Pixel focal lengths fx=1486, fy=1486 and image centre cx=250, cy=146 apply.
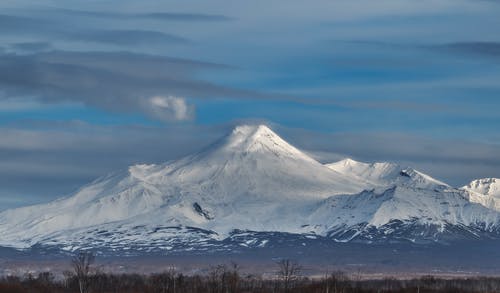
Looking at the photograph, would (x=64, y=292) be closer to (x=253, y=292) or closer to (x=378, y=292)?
(x=253, y=292)

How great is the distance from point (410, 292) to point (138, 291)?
35.0 m

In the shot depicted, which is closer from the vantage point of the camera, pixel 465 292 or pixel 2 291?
pixel 2 291

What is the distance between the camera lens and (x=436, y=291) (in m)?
197

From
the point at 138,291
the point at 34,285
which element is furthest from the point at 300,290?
the point at 34,285

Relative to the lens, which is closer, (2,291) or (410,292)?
(2,291)

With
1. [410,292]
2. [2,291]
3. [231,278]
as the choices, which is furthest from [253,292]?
[2,291]

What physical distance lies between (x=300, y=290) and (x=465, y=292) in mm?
28108

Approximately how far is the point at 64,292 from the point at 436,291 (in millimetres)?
50530

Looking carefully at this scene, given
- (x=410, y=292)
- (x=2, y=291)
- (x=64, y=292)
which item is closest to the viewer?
(x=2, y=291)

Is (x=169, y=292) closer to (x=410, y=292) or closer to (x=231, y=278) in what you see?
(x=231, y=278)

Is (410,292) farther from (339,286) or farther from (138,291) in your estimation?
(138,291)

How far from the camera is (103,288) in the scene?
655ft

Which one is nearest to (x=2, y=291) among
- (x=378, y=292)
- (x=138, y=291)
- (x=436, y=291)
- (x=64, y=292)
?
(x=64, y=292)

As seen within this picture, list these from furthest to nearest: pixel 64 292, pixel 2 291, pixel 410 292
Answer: pixel 410 292, pixel 64 292, pixel 2 291
